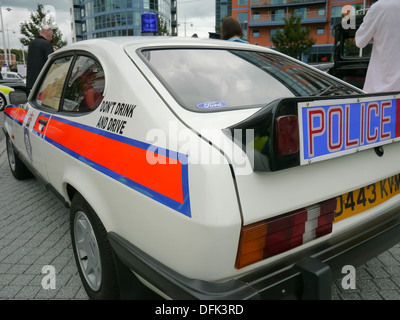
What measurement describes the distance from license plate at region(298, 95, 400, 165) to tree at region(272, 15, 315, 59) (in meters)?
38.4

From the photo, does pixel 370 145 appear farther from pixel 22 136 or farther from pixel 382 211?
pixel 22 136

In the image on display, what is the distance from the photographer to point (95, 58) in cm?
221

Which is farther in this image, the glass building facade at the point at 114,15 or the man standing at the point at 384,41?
the glass building facade at the point at 114,15

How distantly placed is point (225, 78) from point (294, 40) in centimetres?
3939

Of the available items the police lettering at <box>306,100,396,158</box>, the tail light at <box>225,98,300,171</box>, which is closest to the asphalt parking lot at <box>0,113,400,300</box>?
the police lettering at <box>306,100,396,158</box>

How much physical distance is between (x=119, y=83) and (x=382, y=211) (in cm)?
156

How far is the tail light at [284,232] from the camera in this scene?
1.39 meters

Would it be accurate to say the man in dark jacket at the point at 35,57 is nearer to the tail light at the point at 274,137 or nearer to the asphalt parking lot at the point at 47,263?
the asphalt parking lot at the point at 47,263

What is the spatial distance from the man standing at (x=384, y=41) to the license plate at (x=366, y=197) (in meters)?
1.95

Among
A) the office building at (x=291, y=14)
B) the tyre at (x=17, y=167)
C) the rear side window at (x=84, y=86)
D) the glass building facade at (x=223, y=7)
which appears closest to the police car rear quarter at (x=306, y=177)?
the rear side window at (x=84, y=86)

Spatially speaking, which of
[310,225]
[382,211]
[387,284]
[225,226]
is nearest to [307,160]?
[310,225]

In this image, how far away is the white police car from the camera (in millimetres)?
1368

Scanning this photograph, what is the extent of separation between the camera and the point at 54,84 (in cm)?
290

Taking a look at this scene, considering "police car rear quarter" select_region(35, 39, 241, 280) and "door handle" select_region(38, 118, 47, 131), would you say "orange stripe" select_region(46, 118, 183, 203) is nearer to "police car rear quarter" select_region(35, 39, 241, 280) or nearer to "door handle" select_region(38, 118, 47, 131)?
"police car rear quarter" select_region(35, 39, 241, 280)
